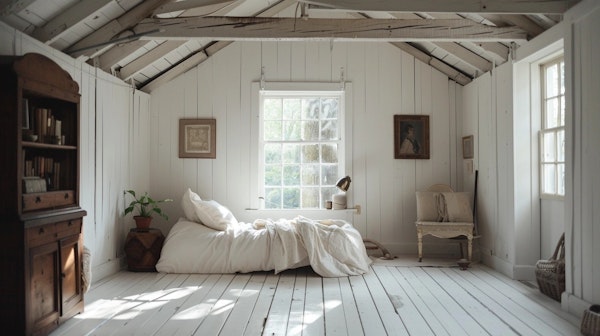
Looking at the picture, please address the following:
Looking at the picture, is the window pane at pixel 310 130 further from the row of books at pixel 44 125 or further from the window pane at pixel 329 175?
the row of books at pixel 44 125

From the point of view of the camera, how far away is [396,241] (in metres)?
7.02

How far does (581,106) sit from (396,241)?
11.6ft

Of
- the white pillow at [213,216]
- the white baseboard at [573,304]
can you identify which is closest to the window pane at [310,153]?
the white pillow at [213,216]

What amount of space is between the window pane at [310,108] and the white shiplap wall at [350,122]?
1.02ft

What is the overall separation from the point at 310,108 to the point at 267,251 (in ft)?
8.02

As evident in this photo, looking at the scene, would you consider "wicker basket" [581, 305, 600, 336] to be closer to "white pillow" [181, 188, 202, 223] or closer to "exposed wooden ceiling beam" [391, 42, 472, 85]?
"exposed wooden ceiling beam" [391, 42, 472, 85]

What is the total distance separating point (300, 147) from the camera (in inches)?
281

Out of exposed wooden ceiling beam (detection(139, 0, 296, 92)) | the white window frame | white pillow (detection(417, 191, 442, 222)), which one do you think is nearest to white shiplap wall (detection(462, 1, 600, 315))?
white pillow (detection(417, 191, 442, 222))

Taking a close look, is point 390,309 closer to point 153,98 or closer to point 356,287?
point 356,287

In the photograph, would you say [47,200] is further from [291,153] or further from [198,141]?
[291,153]

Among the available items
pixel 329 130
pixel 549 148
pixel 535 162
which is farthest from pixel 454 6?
pixel 329 130

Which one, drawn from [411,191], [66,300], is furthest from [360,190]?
[66,300]

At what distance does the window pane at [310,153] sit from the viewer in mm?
7141

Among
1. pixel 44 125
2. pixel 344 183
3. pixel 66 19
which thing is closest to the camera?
pixel 44 125
